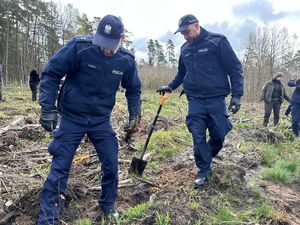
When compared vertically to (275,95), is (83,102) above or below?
above

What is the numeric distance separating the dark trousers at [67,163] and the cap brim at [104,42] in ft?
2.79

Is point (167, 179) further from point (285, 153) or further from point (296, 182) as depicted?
point (285, 153)

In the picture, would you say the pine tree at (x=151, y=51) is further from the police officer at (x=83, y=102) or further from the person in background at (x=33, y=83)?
the police officer at (x=83, y=102)

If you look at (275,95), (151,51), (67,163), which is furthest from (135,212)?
(151,51)

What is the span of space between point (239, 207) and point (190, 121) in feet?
4.28

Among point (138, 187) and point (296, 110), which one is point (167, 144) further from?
point (296, 110)

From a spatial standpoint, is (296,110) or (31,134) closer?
(31,134)

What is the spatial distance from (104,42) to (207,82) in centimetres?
182

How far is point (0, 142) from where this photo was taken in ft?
22.4

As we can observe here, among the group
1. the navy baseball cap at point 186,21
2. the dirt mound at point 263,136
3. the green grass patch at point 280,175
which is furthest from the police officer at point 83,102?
the dirt mound at point 263,136

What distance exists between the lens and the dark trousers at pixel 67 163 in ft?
12.0

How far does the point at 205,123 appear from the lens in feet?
16.6

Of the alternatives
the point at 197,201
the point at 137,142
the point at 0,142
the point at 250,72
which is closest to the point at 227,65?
the point at 197,201

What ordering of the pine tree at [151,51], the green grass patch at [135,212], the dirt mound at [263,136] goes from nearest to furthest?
the green grass patch at [135,212]
the dirt mound at [263,136]
the pine tree at [151,51]
